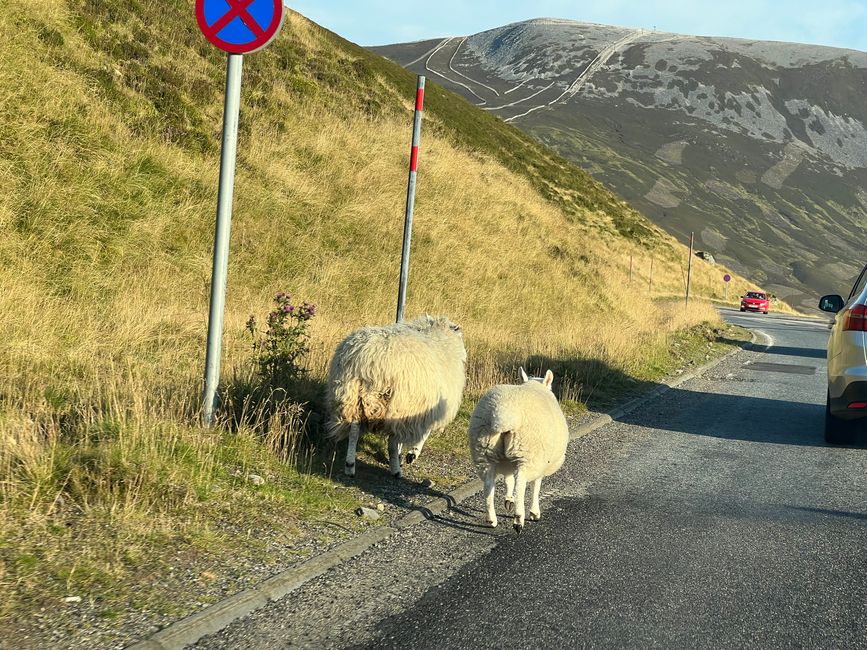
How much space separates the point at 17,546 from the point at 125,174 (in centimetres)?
1410

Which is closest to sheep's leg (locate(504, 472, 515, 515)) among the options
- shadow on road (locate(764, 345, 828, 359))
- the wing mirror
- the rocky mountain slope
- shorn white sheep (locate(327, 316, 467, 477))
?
shorn white sheep (locate(327, 316, 467, 477))

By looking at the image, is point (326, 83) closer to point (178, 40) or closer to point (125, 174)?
point (178, 40)

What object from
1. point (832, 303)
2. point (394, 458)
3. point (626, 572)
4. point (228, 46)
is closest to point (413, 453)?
point (394, 458)

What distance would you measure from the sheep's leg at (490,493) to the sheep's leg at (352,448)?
1.20 m

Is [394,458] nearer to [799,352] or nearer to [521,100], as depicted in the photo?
[799,352]

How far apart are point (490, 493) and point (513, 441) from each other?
415 mm

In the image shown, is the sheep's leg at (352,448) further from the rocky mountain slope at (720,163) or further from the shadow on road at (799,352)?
the rocky mountain slope at (720,163)

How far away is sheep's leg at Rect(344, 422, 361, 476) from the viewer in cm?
657

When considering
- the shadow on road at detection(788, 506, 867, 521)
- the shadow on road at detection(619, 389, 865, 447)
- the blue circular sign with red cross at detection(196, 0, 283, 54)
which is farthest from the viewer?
the shadow on road at detection(619, 389, 865, 447)

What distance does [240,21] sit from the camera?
6309mm

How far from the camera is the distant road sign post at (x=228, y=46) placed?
20.6 ft

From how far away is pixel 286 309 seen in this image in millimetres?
8117

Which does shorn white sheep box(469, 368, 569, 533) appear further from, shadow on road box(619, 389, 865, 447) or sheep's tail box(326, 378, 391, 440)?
shadow on road box(619, 389, 865, 447)

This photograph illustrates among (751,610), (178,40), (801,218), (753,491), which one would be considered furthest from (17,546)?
(801,218)
